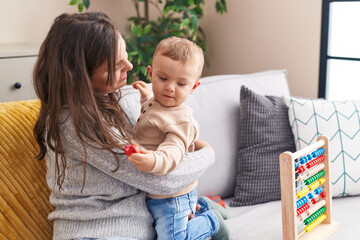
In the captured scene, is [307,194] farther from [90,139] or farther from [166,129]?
[90,139]

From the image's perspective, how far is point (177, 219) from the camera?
1.31m

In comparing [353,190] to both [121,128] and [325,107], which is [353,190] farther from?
[121,128]

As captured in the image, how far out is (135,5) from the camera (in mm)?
3062

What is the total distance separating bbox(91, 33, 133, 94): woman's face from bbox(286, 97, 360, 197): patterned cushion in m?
0.90

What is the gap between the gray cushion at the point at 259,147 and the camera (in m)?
1.84

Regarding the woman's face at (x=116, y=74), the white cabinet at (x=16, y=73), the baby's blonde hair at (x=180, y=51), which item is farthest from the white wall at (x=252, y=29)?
the woman's face at (x=116, y=74)

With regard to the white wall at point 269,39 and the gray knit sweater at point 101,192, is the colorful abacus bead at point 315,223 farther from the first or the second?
the white wall at point 269,39

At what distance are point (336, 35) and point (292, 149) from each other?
111 cm

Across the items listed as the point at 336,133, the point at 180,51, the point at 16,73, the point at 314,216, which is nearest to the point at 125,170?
the point at 180,51

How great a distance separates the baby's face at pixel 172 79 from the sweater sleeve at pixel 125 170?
20 cm

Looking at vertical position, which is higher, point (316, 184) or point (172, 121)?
point (172, 121)

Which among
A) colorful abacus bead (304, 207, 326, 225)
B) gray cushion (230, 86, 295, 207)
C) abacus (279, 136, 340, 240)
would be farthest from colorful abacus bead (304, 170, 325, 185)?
gray cushion (230, 86, 295, 207)

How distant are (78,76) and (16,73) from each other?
126 centimetres

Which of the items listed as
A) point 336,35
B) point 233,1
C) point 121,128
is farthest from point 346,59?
point 121,128
